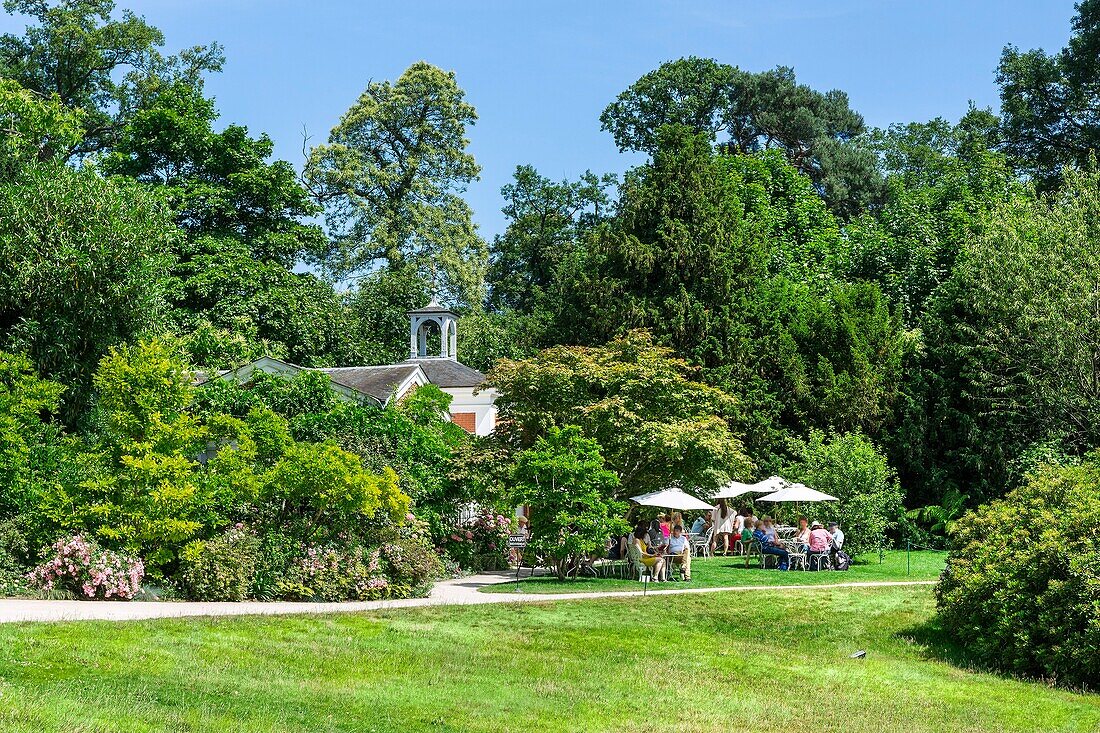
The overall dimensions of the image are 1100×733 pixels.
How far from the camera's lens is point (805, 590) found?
2170 centimetres

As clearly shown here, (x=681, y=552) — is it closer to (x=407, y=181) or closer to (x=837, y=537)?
(x=837, y=537)

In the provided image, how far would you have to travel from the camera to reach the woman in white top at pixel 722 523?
31062 mm

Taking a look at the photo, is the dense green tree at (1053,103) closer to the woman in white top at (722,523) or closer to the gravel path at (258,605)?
the woman in white top at (722,523)

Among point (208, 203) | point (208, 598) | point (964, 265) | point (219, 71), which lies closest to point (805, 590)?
point (208, 598)

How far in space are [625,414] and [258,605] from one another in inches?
388

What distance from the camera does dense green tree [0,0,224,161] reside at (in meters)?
44.8

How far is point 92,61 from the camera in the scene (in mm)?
45156

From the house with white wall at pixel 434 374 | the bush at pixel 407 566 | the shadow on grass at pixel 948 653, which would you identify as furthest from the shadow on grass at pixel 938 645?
the house with white wall at pixel 434 374

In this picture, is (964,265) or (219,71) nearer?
(964,265)

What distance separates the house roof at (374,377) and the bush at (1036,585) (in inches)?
651

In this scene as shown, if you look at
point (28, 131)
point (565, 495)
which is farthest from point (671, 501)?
point (28, 131)

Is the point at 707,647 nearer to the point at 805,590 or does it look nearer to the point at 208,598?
the point at 805,590

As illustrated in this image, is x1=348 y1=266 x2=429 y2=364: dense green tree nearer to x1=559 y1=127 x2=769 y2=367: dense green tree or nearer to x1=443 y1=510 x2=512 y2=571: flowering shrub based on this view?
x1=559 y1=127 x2=769 y2=367: dense green tree

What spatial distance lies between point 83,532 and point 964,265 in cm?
2662
